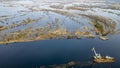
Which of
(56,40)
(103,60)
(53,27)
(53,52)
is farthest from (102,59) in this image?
(53,27)

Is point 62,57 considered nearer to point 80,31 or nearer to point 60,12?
point 80,31

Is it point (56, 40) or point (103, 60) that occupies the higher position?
point (56, 40)

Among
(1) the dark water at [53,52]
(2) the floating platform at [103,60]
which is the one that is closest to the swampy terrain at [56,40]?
(1) the dark water at [53,52]

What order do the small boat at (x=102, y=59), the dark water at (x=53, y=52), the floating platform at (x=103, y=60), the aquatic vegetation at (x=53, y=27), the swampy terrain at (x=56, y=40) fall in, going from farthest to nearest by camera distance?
the aquatic vegetation at (x=53, y=27), the small boat at (x=102, y=59), the floating platform at (x=103, y=60), the swampy terrain at (x=56, y=40), the dark water at (x=53, y=52)

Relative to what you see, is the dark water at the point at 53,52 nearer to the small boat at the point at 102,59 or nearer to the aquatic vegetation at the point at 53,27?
the small boat at the point at 102,59

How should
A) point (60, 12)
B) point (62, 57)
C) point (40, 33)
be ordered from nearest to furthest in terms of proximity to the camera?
point (62, 57)
point (40, 33)
point (60, 12)

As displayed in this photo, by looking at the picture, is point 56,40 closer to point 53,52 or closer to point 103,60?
point 53,52


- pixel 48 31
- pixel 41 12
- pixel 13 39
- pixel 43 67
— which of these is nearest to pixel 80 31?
pixel 48 31
